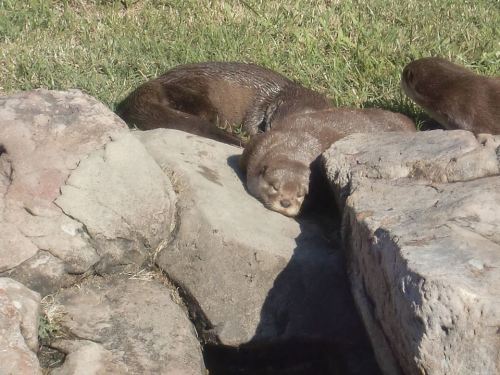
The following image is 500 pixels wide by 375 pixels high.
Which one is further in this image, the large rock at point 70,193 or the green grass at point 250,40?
the green grass at point 250,40

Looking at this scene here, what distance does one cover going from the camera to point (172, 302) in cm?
350

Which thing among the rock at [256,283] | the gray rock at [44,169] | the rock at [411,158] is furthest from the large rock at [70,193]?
the rock at [411,158]

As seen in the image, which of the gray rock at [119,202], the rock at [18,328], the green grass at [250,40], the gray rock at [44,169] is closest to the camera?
the rock at [18,328]

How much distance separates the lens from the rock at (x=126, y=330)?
313cm

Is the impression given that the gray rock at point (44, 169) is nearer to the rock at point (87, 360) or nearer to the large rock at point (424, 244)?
the rock at point (87, 360)

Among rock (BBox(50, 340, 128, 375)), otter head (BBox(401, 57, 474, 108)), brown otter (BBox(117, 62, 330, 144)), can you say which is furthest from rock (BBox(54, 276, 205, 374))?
otter head (BBox(401, 57, 474, 108))

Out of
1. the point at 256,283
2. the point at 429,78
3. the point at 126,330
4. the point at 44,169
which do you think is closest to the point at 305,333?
the point at 256,283

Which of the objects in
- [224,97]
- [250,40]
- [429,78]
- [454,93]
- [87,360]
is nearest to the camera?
[87,360]

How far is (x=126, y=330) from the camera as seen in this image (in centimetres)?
328

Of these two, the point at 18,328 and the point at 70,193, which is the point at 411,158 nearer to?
the point at 70,193

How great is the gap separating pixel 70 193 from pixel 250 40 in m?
2.73

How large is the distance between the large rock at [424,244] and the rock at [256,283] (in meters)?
0.22

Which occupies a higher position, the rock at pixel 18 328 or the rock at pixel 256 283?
the rock at pixel 18 328

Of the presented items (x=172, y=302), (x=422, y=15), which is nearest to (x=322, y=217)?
(x=172, y=302)
